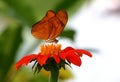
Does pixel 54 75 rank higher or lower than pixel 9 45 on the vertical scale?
lower

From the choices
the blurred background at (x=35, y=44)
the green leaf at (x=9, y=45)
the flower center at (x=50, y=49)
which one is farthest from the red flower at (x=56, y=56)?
the green leaf at (x=9, y=45)

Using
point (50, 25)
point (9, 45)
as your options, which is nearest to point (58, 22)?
point (50, 25)

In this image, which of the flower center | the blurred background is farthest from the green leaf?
the flower center

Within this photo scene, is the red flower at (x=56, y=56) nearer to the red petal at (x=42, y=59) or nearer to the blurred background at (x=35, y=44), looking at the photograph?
the red petal at (x=42, y=59)

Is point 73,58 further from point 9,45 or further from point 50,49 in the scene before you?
point 9,45

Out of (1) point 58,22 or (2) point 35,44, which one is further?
(2) point 35,44

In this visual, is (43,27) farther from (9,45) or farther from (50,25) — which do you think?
(9,45)
